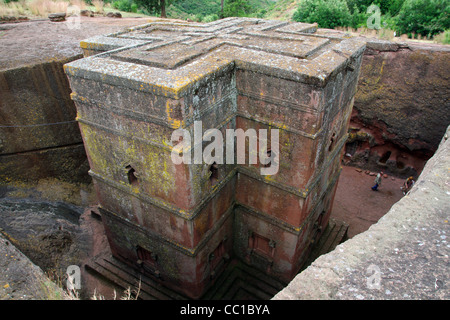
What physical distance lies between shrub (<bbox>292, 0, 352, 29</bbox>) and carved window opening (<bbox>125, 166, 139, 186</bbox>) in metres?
16.8

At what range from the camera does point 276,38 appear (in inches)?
274

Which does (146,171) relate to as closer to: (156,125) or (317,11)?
(156,125)

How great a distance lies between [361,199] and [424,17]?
10976mm

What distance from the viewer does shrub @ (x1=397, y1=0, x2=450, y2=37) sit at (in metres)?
15.8

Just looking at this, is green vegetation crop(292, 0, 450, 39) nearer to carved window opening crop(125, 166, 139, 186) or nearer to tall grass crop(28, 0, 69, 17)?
tall grass crop(28, 0, 69, 17)

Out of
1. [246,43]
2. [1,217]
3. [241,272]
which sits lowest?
[241,272]

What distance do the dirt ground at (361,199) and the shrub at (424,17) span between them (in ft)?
27.4

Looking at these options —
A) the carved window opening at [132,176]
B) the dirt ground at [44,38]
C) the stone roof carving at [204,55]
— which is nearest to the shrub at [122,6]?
the dirt ground at [44,38]

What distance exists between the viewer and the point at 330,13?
727 inches

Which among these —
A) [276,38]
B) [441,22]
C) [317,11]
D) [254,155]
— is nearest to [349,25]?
[317,11]

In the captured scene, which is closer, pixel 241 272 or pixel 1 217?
pixel 1 217

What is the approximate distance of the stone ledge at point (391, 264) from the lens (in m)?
2.83

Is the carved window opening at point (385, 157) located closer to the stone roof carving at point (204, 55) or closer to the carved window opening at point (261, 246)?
the stone roof carving at point (204, 55)

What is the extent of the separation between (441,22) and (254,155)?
605 inches
